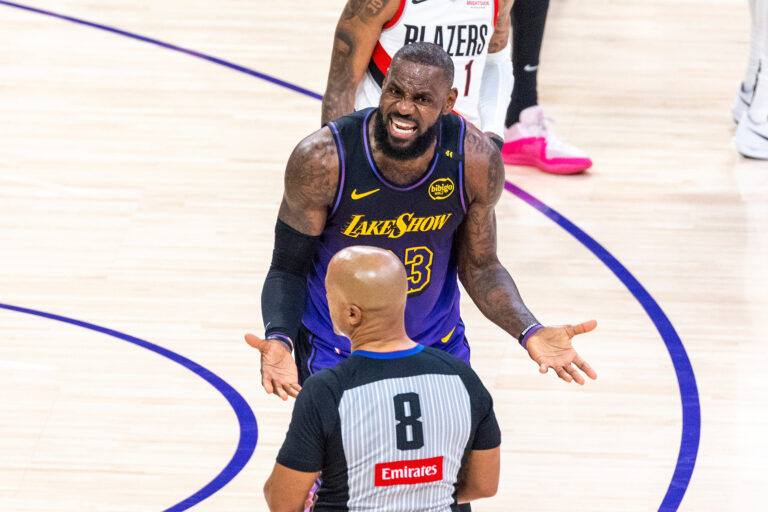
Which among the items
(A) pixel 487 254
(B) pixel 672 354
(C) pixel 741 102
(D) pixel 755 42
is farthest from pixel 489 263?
(C) pixel 741 102

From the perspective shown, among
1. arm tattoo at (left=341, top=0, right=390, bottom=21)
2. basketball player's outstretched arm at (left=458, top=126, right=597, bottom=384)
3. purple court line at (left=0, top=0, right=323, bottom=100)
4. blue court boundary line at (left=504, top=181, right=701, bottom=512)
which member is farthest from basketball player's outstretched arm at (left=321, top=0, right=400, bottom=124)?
purple court line at (left=0, top=0, right=323, bottom=100)

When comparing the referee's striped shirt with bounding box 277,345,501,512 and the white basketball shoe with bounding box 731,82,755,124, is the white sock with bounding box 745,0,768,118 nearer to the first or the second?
the white basketball shoe with bounding box 731,82,755,124

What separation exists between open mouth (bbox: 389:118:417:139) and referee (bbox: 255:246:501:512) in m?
0.66

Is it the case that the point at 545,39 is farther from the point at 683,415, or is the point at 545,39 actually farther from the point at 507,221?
the point at 683,415

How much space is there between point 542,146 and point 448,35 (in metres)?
2.53

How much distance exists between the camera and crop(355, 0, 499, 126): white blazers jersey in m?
4.81

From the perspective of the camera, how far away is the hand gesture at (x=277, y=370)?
346 cm

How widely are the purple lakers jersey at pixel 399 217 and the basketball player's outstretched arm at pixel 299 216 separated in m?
0.03

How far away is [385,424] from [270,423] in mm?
2190

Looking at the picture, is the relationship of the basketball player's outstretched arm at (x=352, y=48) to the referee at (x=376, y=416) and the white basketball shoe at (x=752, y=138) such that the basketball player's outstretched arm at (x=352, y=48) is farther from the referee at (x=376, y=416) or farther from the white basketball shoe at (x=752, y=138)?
the white basketball shoe at (x=752, y=138)

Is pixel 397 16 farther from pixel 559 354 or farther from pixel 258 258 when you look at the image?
pixel 258 258

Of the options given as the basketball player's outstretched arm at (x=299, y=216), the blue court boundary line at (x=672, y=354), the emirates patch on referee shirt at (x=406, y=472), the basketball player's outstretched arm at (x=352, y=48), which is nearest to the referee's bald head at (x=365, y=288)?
the emirates patch on referee shirt at (x=406, y=472)

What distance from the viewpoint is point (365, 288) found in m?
3.00

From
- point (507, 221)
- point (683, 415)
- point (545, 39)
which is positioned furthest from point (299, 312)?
point (545, 39)
